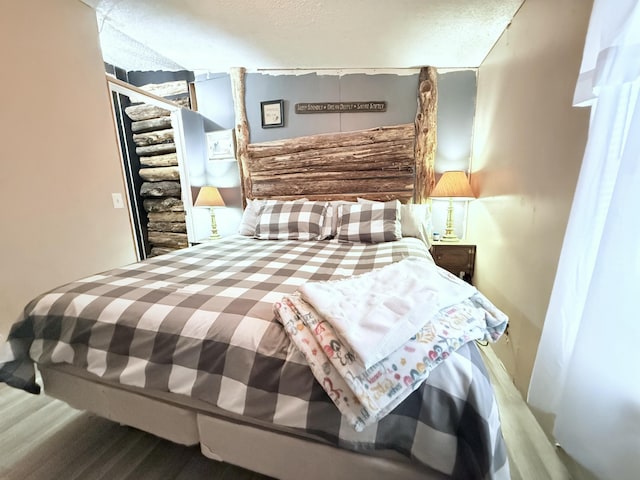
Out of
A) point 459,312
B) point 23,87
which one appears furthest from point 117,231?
point 459,312

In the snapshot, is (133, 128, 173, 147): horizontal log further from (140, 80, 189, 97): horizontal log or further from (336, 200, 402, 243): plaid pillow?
(336, 200, 402, 243): plaid pillow

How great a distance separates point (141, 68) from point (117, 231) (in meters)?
1.93

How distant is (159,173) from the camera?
3.14 meters

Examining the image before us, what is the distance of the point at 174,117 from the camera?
2838 mm

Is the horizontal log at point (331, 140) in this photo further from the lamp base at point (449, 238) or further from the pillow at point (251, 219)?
the lamp base at point (449, 238)

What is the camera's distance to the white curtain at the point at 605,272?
0.69 meters

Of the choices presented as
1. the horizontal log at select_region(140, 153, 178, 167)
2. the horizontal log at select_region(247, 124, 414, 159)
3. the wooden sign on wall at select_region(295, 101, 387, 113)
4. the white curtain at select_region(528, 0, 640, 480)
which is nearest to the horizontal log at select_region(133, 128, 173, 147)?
the horizontal log at select_region(140, 153, 178, 167)

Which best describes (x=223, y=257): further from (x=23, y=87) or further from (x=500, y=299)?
(x=500, y=299)

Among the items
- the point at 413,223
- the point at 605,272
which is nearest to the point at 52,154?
the point at 413,223

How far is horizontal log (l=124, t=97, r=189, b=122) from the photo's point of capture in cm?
292

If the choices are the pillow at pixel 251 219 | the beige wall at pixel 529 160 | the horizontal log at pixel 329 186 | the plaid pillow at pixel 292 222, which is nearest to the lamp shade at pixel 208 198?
Answer: the horizontal log at pixel 329 186

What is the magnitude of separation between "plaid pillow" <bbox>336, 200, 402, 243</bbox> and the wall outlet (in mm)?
1810

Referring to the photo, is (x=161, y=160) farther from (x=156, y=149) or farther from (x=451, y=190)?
(x=451, y=190)

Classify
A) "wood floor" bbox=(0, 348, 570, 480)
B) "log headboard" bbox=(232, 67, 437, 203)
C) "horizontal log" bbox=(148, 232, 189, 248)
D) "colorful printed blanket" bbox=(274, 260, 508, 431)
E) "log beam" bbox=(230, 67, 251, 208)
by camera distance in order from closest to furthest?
"colorful printed blanket" bbox=(274, 260, 508, 431), "wood floor" bbox=(0, 348, 570, 480), "log headboard" bbox=(232, 67, 437, 203), "log beam" bbox=(230, 67, 251, 208), "horizontal log" bbox=(148, 232, 189, 248)
